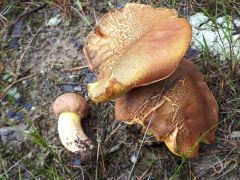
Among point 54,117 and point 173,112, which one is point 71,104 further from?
point 173,112

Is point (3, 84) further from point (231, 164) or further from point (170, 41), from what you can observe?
point (231, 164)

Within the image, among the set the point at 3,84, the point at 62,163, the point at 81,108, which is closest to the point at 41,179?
the point at 62,163

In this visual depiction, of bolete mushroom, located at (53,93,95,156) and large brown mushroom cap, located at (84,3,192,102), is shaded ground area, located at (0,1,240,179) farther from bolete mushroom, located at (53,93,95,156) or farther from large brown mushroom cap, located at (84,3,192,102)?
large brown mushroom cap, located at (84,3,192,102)

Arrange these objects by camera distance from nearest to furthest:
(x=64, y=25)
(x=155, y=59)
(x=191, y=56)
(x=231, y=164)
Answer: (x=155, y=59) < (x=231, y=164) < (x=191, y=56) < (x=64, y=25)

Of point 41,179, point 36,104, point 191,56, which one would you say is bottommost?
point 41,179

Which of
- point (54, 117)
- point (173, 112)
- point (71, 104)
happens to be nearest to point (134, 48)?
point (173, 112)

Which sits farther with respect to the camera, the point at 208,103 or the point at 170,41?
the point at 208,103

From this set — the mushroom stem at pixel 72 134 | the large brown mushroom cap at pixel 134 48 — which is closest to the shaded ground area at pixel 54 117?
the mushroom stem at pixel 72 134
